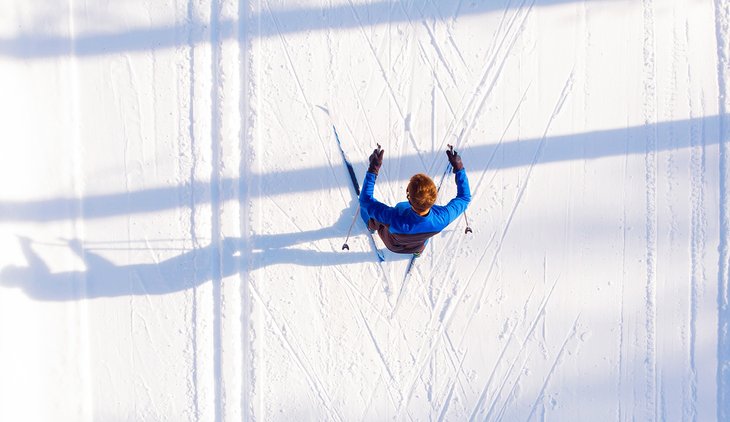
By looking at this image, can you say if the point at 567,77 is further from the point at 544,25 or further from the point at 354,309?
the point at 354,309

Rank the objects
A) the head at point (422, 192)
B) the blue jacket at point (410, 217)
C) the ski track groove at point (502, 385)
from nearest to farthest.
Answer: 1. the head at point (422, 192)
2. the blue jacket at point (410, 217)
3. the ski track groove at point (502, 385)

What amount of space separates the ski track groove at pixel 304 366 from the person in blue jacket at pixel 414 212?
3.26 ft

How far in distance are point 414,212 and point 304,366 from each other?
1.58m

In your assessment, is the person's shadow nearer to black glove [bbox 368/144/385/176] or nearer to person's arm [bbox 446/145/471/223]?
black glove [bbox 368/144/385/176]

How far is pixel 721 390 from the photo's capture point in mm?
3941

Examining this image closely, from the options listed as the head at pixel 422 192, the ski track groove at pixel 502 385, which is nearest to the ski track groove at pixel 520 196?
the ski track groove at pixel 502 385

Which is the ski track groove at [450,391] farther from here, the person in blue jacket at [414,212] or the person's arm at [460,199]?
the person's arm at [460,199]

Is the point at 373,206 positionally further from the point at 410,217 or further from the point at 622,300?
the point at 622,300

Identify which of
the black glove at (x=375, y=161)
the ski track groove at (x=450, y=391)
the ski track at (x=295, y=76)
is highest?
the ski track at (x=295, y=76)

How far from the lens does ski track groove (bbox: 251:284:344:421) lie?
3.78m

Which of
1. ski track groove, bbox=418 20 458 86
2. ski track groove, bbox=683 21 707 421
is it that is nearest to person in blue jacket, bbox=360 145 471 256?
ski track groove, bbox=418 20 458 86

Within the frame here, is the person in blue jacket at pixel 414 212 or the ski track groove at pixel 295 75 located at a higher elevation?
the ski track groove at pixel 295 75

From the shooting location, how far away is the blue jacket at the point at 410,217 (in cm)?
295

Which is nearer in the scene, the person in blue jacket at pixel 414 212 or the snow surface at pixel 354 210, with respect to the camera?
the person in blue jacket at pixel 414 212
